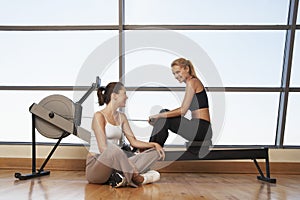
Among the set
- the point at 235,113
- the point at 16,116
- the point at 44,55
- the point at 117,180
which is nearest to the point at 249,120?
the point at 235,113

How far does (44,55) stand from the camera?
4160mm

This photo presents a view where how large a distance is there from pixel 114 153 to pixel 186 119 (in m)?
0.98

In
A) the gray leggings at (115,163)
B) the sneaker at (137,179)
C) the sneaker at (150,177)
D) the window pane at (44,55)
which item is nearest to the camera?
the gray leggings at (115,163)

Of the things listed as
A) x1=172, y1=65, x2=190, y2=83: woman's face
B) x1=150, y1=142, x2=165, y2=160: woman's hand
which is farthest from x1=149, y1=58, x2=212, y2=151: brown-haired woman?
x1=150, y1=142, x2=165, y2=160: woman's hand

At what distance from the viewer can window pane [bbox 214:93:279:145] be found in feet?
13.6

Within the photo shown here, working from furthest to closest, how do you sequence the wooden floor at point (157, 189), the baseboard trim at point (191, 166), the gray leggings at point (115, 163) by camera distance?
the baseboard trim at point (191, 166)
the gray leggings at point (115, 163)
the wooden floor at point (157, 189)

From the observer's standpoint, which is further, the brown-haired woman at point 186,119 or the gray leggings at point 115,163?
the brown-haired woman at point 186,119

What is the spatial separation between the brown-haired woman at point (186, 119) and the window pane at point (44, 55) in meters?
1.00

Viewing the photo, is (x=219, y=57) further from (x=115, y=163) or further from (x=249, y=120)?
(x=115, y=163)

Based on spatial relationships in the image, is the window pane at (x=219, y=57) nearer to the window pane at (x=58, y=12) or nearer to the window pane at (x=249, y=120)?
the window pane at (x=249, y=120)

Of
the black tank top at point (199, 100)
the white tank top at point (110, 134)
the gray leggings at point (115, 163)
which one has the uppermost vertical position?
the black tank top at point (199, 100)

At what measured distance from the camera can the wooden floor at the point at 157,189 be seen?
236 cm

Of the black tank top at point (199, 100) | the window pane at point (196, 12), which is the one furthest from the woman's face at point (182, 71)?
the window pane at point (196, 12)

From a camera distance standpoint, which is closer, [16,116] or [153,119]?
[153,119]
